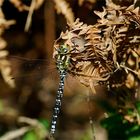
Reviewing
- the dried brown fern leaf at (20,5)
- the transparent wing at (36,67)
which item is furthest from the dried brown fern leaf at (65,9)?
the transparent wing at (36,67)

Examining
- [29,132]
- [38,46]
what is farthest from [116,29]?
[38,46]

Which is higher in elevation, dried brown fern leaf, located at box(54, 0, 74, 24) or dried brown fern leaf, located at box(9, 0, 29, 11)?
dried brown fern leaf, located at box(9, 0, 29, 11)

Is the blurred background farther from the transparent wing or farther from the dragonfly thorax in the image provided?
the dragonfly thorax

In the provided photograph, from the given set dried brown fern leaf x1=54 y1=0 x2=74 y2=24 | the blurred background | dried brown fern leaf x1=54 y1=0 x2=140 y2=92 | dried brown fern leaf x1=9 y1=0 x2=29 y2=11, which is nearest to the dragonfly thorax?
dried brown fern leaf x1=54 y1=0 x2=140 y2=92

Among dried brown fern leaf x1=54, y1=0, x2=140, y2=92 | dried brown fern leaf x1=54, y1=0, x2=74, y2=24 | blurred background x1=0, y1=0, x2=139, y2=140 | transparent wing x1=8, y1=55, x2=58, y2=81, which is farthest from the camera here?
blurred background x1=0, y1=0, x2=139, y2=140

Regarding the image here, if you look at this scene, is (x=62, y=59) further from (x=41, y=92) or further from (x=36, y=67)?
(x=41, y=92)

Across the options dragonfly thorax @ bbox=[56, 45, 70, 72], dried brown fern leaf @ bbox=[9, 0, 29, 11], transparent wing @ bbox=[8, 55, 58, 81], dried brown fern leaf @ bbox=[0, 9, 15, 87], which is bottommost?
dragonfly thorax @ bbox=[56, 45, 70, 72]
